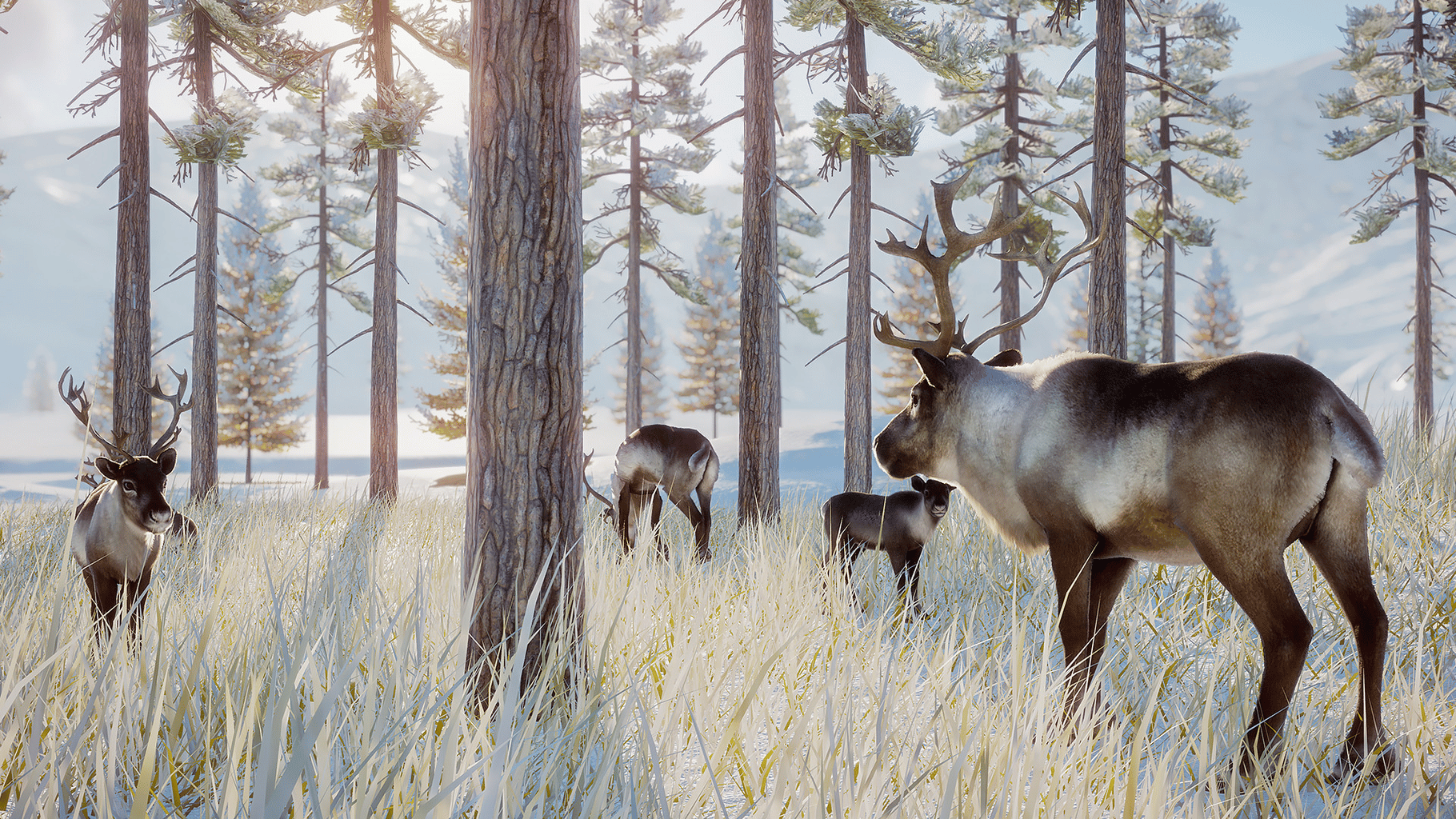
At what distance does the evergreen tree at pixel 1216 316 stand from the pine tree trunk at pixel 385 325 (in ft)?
107

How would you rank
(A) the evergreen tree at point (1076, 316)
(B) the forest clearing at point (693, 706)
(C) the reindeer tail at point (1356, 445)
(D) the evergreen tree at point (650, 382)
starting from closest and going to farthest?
(B) the forest clearing at point (693, 706) < (C) the reindeer tail at point (1356, 445) < (A) the evergreen tree at point (1076, 316) < (D) the evergreen tree at point (650, 382)

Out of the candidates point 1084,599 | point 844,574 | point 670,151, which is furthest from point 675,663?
point 670,151

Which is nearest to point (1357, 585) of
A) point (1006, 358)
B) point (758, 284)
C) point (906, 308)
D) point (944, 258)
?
point (1006, 358)

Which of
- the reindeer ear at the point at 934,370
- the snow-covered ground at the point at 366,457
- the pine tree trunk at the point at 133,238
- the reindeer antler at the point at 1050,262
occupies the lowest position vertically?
the snow-covered ground at the point at 366,457

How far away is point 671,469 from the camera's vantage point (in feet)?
24.8

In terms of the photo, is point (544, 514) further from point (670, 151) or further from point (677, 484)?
point (670, 151)

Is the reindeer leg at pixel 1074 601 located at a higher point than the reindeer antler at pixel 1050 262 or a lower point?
lower

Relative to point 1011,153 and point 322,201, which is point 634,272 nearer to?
point 1011,153

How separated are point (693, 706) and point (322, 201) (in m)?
24.6

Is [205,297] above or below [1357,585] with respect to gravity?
above

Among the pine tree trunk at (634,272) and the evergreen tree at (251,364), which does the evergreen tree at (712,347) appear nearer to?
the evergreen tree at (251,364)

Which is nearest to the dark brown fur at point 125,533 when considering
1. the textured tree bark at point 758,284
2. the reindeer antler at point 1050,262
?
the reindeer antler at point 1050,262

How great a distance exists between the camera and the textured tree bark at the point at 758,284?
824 cm

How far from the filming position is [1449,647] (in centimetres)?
361
